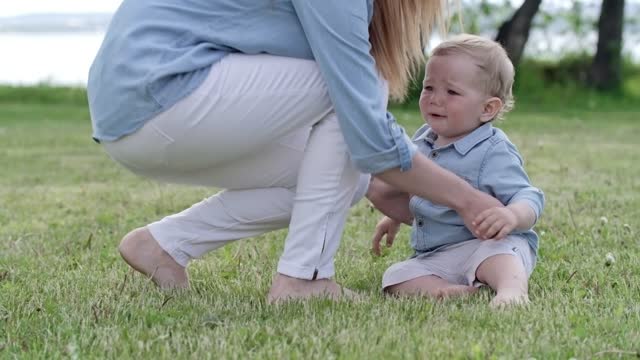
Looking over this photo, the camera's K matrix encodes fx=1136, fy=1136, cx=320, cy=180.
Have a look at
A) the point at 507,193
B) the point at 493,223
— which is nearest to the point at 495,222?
the point at 493,223

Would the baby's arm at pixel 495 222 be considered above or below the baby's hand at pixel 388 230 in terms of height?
above

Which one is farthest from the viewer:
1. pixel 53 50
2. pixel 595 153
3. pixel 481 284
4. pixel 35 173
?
pixel 53 50

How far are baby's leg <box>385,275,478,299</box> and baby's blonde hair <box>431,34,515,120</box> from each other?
0.59 metres

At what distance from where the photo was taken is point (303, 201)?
10.0ft

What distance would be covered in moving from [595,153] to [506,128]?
2638 mm

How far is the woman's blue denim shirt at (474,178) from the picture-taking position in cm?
333

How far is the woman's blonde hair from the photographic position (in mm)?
3129

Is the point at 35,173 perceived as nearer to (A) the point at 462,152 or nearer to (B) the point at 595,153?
(B) the point at 595,153

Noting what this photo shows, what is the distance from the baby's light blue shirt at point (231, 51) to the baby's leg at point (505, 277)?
0.50 meters

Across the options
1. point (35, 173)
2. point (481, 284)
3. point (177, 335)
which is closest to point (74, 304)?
point (177, 335)

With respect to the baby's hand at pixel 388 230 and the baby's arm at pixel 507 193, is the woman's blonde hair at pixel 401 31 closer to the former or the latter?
the baby's arm at pixel 507 193

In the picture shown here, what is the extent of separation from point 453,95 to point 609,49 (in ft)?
43.9

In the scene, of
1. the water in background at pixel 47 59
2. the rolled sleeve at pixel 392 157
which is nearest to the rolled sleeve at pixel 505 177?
the rolled sleeve at pixel 392 157

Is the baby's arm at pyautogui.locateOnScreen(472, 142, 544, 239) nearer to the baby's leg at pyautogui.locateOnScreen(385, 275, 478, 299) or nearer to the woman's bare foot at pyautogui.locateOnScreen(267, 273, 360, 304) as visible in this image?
the baby's leg at pyautogui.locateOnScreen(385, 275, 478, 299)
